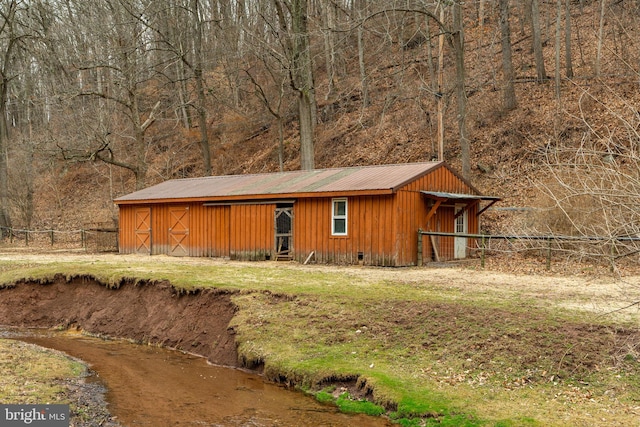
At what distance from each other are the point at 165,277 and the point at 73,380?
5784 millimetres

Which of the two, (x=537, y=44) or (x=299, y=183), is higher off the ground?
(x=537, y=44)

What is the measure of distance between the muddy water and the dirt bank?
24.5 inches

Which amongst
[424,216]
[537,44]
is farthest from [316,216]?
[537,44]

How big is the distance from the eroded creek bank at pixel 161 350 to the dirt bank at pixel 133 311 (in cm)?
3

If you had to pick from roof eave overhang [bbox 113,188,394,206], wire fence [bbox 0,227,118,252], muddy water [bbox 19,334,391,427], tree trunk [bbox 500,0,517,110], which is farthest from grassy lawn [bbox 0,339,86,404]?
tree trunk [bbox 500,0,517,110]

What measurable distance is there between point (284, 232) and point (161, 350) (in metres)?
9.23

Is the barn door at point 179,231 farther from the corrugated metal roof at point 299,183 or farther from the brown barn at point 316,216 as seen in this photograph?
the corrugated metal roof at point 299,183

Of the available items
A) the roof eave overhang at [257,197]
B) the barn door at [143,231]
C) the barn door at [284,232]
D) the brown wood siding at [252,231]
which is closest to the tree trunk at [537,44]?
the roof eave overhang at [257,197]

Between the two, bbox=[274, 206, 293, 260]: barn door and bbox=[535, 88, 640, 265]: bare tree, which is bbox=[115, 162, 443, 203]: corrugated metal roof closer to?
bbox=[274, 206, 293, 260]: barn door

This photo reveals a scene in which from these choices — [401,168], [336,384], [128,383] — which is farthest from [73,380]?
[401,168]

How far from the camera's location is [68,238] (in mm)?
32062

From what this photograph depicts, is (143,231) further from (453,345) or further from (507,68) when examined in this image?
(507,68)

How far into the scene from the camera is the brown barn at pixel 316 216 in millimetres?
19234

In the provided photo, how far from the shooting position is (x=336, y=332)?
10953mm
